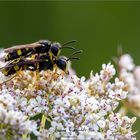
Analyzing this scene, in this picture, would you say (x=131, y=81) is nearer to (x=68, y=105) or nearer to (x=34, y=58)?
(x=34, y=58)

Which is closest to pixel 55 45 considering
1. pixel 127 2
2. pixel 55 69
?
pixel 55 69

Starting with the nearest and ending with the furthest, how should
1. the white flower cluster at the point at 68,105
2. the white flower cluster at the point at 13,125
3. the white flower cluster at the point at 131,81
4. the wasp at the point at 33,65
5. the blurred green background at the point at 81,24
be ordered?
the white flower cluster at the point at 13,125 < the white flower cluster at the point at 68,105 < the wasp at the point at 33,65 < the white flower cluster at the point at 131,81 < the blurred green background at the point at 81,24

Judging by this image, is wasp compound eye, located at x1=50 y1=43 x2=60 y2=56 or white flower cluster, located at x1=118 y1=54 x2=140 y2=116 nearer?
wasp compound eye, located at x1=50 y1=43 x2=60 y2=56

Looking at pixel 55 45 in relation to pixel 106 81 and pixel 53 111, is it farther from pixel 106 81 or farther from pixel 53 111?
pixel 53 111

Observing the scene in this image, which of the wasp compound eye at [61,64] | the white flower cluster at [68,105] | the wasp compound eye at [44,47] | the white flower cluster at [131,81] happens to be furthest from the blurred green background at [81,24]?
the white flower cluster at [68,105]

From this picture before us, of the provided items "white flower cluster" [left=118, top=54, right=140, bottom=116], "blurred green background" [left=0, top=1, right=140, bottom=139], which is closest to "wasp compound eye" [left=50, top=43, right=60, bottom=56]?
"white flower cluster" [left=118, top=54, right=140, bottom=116]

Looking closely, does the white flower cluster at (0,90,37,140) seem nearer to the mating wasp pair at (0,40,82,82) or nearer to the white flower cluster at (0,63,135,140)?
the white flower cluster at (0,63,135,140)

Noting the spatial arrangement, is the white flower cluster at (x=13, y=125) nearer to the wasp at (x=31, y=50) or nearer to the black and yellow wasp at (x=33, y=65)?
the black and yellow wasp at (x=33, y=65)
